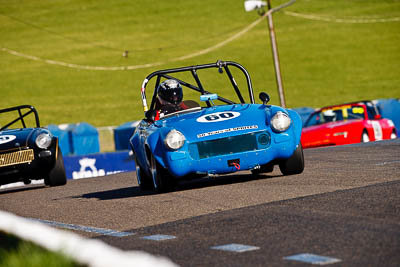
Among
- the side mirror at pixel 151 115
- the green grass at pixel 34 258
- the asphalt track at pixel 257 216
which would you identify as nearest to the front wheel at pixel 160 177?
the asphalt track at pixel 257 216

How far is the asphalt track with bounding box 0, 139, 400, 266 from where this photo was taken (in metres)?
4.61

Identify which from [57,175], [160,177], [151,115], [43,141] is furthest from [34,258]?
[57,175]

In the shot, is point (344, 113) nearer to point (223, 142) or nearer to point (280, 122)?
point (280, 122)

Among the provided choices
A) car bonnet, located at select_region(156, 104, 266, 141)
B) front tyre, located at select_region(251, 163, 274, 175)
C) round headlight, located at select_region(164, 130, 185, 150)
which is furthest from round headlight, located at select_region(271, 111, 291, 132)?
front tyre, located at select_region(251, 163, 274, 175)

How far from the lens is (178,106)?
1009 centimetres

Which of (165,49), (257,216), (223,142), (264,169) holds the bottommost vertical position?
(264,169)

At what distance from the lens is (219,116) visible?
891 centimetres

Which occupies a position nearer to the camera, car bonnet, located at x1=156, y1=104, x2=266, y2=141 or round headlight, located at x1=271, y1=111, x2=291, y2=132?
car bonnet, located at x1=156, y1=104, x2=266, y2=141

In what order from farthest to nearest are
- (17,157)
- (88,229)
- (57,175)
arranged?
1. (57,175)
2. (17,157)
3. (88,229)

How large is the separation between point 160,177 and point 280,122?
55.0 inches

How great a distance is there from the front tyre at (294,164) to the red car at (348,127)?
28.6 feet

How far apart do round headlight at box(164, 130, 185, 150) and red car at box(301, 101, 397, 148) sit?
9963 millimetres

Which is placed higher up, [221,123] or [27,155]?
[221,123]

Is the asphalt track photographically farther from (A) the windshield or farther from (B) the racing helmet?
(A) the windshield
